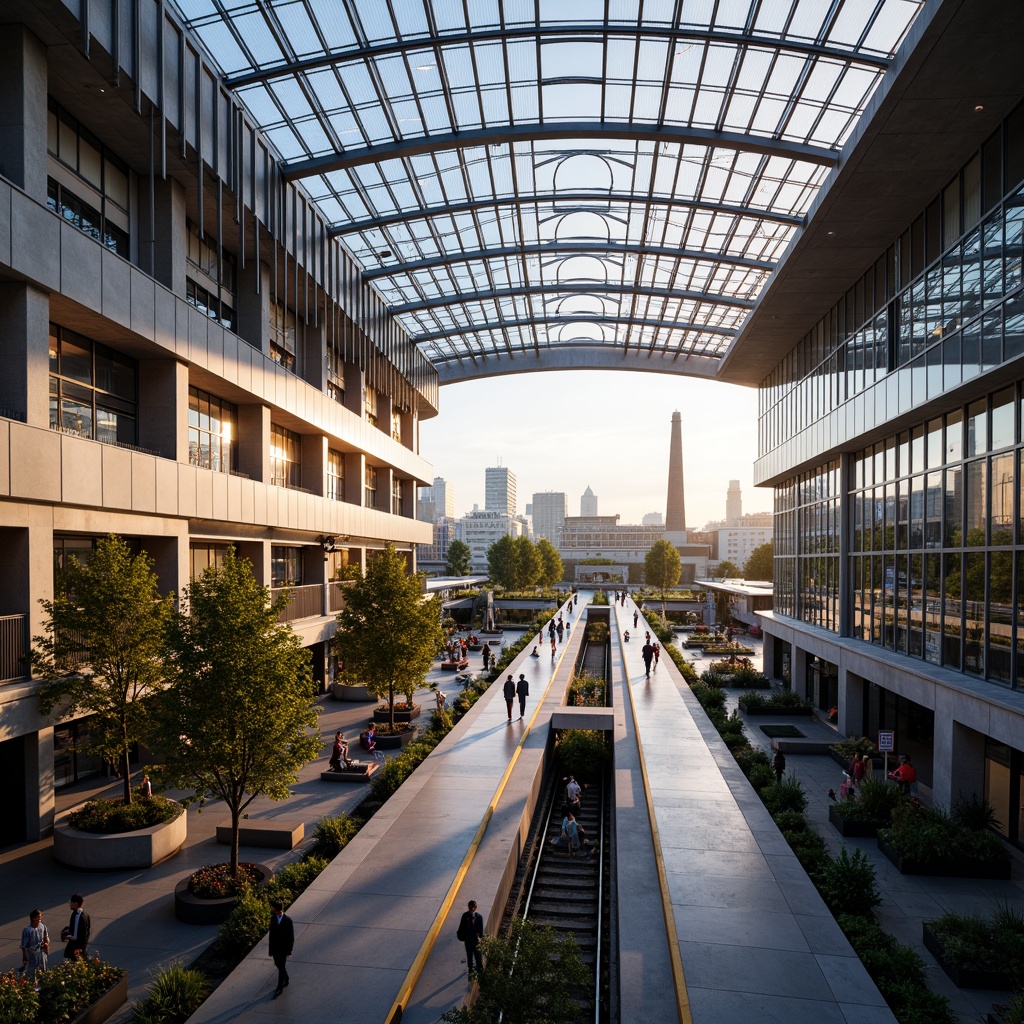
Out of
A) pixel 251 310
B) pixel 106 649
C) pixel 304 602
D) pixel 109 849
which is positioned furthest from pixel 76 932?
pixel 251 310

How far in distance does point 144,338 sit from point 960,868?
21138 millimetres

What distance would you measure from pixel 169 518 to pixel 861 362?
22156 millimetres

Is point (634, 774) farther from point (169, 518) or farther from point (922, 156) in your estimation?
point (922, 156)

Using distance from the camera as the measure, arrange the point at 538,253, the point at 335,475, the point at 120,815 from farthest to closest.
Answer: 1. the point at 335,475
2. the point at 538,253
3. the point at 120,815

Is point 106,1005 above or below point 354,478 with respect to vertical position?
below

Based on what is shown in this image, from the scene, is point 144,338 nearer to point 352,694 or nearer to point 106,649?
point 106,649

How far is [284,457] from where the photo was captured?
3127 cm

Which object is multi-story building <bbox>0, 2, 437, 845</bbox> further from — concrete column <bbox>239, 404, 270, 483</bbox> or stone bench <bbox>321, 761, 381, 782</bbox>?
stone bench <bbox>321, 761, 381, 782</bbox>

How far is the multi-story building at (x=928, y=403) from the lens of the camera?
52.4 feet

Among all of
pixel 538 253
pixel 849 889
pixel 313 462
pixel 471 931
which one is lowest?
pixel 849 889

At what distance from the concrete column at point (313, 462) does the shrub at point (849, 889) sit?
25109 mm

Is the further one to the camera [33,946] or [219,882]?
[219,882]

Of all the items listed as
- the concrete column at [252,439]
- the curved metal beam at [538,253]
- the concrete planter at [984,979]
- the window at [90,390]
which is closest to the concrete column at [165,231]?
the window at [90,390]

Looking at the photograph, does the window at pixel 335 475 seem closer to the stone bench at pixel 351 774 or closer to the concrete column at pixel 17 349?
the stone bench at pixel 351 774
